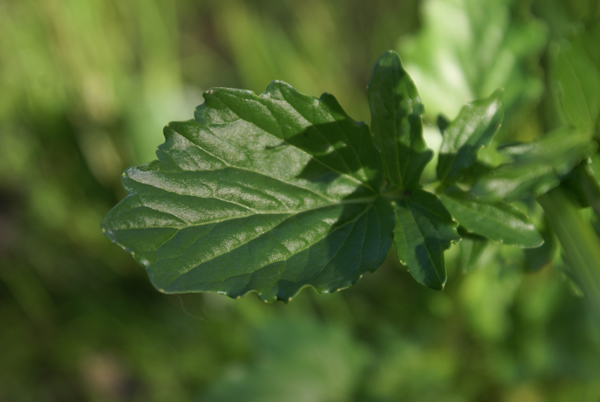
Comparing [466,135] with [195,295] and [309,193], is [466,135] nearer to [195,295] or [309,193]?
[309,193]

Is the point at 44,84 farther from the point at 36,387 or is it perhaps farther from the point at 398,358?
the point at 398,358

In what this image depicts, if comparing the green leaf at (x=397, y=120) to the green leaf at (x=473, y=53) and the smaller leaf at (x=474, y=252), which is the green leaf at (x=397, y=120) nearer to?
the smaller leaf at (x=474, y=252)

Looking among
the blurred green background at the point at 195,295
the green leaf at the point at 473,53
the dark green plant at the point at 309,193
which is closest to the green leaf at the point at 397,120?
the dark green plant at the point at 309,193

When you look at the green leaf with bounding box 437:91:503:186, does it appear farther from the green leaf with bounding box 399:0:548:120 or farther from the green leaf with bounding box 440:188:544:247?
the green leaf with bounding box 399:0:548:120

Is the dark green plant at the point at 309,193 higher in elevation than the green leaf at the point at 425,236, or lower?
higher

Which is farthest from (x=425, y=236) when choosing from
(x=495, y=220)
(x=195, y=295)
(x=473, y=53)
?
(x=195, y=295)

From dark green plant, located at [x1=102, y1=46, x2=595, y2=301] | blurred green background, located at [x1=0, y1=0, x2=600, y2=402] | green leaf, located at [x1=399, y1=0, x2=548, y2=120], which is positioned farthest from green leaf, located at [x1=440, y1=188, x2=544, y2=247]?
blurred green background, located at [x1=0, y1=0, x2=600, y2=402]
